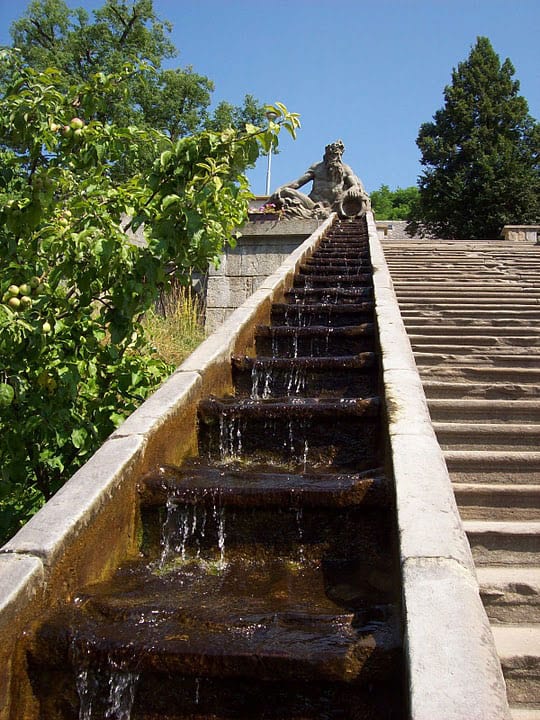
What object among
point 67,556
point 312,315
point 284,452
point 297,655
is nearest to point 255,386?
point 284,452

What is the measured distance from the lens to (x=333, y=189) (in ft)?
47.4

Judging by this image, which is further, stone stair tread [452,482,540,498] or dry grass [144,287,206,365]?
dry grass [144,287,206,365]

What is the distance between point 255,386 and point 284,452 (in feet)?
3.24

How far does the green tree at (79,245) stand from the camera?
3.67 m

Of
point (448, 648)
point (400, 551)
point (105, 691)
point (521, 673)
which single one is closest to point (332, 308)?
point (521, 673)

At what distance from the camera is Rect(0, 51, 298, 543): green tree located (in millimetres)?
3666

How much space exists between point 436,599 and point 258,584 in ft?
2.88

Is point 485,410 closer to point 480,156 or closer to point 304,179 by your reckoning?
point 304,179

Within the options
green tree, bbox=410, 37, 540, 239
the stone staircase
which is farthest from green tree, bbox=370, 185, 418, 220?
the stone staircase

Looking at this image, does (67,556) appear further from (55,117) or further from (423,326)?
(423,326)

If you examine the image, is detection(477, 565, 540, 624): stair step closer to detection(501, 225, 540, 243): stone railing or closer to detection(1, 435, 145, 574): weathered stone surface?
detection(1, 435, 145, 574): weathered stone surface

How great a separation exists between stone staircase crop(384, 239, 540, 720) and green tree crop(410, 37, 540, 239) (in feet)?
59.2

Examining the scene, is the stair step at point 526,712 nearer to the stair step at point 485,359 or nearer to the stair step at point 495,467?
the stair step at point 495,467

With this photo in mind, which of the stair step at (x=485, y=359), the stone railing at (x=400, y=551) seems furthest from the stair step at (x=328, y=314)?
the stone railing at (x=400, y=551)
